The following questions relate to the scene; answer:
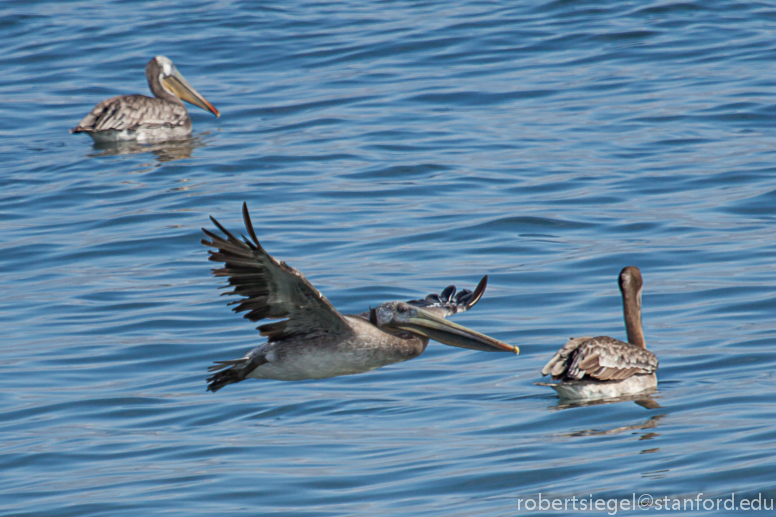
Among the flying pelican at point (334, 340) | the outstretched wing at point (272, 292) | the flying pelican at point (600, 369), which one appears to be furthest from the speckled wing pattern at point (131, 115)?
the outstretched wing at point (272, 292)

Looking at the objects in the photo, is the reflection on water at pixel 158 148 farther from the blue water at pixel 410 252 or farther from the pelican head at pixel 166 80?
the pelican head at pixel 166 80

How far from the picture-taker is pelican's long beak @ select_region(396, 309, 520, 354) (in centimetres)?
675

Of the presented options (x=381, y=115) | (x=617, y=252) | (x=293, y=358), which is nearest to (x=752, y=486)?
(x=293, y=358)

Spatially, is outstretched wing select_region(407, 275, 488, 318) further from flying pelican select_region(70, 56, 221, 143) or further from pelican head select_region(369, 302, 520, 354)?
flying pelican select_region(70, 56, 221, 143)

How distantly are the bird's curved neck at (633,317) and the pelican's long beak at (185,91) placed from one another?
992cm

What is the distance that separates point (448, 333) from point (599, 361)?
1802mm

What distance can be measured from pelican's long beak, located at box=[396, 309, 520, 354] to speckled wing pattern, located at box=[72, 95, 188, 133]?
10.8m

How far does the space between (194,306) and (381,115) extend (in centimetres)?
723

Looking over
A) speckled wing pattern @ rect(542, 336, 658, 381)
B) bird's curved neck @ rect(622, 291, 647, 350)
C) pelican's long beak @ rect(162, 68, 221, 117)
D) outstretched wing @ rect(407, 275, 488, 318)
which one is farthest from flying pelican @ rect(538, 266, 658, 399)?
pelican's long beak @ rect(162, 68, 221, 117)

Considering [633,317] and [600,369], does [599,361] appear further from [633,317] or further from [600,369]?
[633,317]

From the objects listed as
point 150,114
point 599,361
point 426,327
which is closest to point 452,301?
point 426,327

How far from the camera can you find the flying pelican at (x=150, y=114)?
54.9ft

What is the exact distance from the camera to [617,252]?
1103cm

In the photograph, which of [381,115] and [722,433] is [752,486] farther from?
[381,115]
